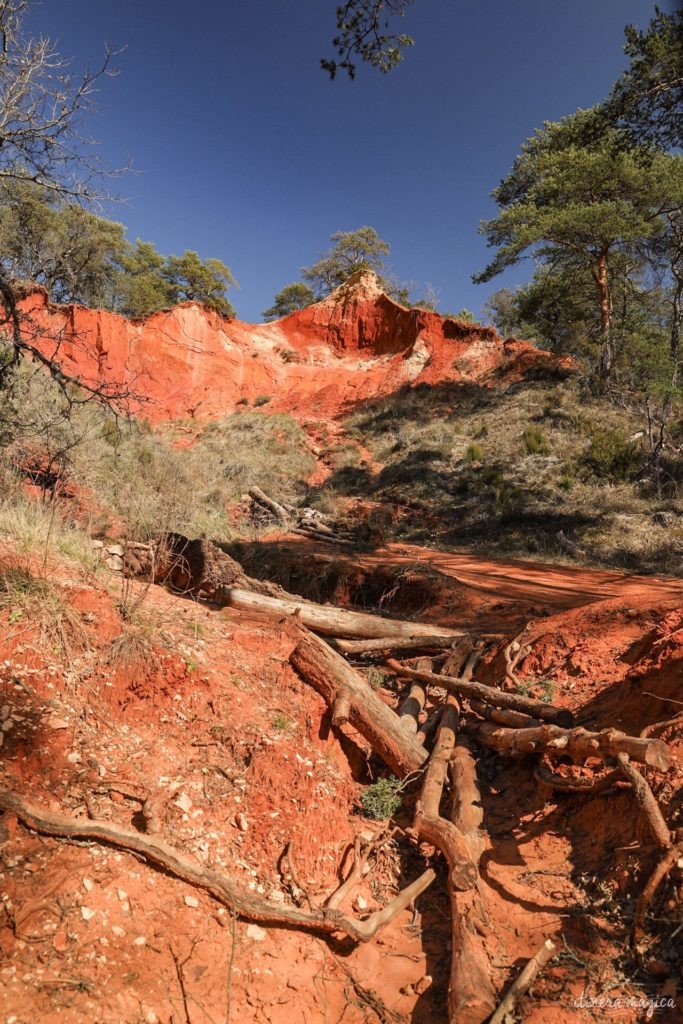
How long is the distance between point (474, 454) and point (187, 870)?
16.0 metres

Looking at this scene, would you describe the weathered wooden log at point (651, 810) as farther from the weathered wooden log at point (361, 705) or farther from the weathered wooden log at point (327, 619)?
the weathered wooden log at point (327, 619)

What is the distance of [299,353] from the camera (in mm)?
30609

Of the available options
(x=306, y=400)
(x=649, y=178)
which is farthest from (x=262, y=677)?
(x=306, y=400)

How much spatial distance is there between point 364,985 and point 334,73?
21.3ft

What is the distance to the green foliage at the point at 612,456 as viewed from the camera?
1429cm

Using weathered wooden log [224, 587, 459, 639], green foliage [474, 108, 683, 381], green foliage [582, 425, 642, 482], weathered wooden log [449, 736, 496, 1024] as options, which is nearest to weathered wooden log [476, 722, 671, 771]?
weathered wooden log [449, 736, 496, 1024]

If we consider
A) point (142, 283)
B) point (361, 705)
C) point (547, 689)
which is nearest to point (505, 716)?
point (547, 689)

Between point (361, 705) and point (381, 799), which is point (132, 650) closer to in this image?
point (361, 705)

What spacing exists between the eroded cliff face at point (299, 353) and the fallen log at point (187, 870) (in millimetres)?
22616

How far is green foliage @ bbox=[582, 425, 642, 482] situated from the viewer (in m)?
14.3

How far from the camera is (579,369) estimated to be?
69.8ft

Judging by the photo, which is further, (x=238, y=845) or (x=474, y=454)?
(x=474, y=454)

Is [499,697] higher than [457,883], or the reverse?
[499,697]

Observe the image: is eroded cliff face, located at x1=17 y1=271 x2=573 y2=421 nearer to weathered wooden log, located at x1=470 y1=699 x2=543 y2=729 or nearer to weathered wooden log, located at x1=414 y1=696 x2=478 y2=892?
weathered wooden log, located at x1=470 y1=699 x2=543 y2=729
